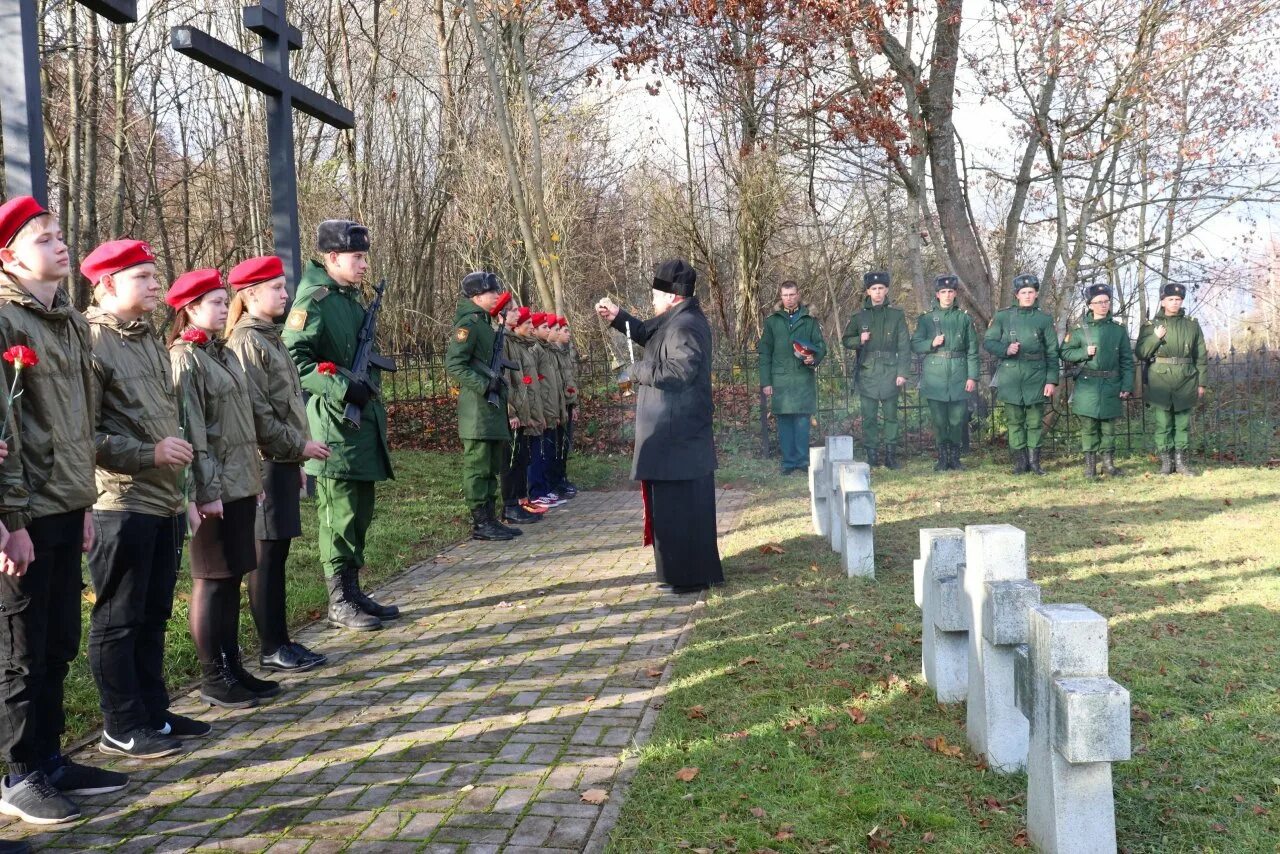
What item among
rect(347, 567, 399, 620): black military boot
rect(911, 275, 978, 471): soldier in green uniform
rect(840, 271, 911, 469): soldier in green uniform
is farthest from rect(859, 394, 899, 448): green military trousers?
rect(347, 567, 399, 620): black military boot

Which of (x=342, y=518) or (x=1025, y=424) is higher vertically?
(x=1025, y=424)

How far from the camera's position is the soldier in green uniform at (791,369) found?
12773mm

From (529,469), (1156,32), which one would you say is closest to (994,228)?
(1156,32)

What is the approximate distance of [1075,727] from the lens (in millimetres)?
2963

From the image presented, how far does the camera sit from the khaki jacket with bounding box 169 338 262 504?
15.5ft

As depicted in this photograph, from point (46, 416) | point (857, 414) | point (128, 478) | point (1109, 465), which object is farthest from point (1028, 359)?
point (46, 416)

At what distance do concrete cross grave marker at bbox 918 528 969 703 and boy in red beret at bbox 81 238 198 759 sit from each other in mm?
3241

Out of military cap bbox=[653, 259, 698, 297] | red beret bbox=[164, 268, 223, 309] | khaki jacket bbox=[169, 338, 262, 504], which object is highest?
military cap bbox=[653, 259, 698, 297]

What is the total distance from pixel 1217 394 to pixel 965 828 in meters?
12.2

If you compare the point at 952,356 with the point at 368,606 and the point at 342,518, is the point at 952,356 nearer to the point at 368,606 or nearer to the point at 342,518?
the point at 368,606

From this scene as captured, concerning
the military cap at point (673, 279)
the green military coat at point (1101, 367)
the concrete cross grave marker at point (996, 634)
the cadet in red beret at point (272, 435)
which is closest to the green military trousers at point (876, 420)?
the green military coat at point (1101, 367)

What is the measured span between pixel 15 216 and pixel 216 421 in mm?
1531

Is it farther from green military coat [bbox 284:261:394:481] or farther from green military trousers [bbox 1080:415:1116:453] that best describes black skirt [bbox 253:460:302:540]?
green military trousers [bbox 1080:415:1116:453]

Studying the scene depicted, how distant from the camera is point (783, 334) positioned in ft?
42.6
